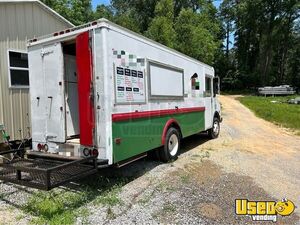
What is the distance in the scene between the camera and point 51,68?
5312 mm

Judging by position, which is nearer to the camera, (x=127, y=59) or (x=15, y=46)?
(x=127, y=59)

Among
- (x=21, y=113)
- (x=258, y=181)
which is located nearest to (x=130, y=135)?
(x=258, y=181)

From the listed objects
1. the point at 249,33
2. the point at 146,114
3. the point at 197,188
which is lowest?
the point at 197,188

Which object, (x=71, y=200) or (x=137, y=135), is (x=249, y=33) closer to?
(x=137, y=135)

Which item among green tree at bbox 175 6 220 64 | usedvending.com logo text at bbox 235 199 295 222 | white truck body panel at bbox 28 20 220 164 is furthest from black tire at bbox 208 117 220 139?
usedvending.com logo text at bbox 235 199 295 222

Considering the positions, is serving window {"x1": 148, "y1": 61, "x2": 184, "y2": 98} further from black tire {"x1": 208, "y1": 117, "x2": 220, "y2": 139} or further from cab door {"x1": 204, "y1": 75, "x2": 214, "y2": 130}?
black tire {"x1": 208, "y1": 117, "x2": 220, "y2": 139}

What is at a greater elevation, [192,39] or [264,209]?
[192,39]

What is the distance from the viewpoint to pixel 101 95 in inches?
183

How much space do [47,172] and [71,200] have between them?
110cm

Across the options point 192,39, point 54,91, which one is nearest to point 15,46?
point 54,91

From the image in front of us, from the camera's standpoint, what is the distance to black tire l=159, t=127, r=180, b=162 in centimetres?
683

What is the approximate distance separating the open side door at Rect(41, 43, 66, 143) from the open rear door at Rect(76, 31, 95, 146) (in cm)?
60

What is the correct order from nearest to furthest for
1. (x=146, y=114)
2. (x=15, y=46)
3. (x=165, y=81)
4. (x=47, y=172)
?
1. (x=47, y=172)
2. (x=146, y=114)
3. (x=165, y=81)
4. (x=15, y=46)

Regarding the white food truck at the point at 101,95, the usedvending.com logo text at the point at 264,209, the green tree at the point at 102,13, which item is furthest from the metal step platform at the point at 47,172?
the green tree at the point at 102,13
